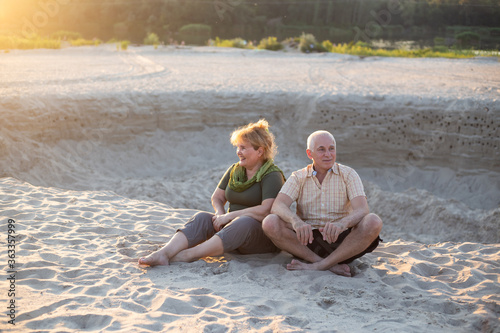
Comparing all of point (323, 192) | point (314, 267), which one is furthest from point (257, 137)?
point (314, 267)

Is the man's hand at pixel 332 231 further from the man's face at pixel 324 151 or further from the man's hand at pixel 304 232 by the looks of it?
the man's face at pixel 324 151

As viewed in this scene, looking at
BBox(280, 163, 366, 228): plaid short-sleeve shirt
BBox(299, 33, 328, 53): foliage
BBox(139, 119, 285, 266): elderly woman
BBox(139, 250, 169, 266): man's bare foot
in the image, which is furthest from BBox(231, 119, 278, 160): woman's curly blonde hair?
BBox(299, 33, 328, 53): foliage

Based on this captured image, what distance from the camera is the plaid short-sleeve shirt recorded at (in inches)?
163

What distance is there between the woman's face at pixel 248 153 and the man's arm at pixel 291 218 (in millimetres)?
392

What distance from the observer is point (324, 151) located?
4.07 meters

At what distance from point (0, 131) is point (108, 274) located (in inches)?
219

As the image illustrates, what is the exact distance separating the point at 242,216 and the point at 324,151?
2.93ft

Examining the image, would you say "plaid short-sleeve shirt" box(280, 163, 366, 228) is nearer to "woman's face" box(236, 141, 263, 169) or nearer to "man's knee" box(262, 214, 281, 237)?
"man's knee" box(262, 214, 281, 237)

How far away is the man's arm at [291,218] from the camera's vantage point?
12.9 feet

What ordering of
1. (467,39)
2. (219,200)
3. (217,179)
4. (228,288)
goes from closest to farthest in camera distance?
1. (228,288)
2. (219,200)
3. (217,179)
4. (467,39)

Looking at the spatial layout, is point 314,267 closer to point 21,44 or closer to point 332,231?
point 332,231

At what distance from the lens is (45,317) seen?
308 centimetres

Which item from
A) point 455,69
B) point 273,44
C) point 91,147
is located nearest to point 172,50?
point 273,44

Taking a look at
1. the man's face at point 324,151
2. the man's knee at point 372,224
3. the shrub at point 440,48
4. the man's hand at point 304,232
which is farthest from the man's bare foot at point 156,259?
the shrub at point 440,48
